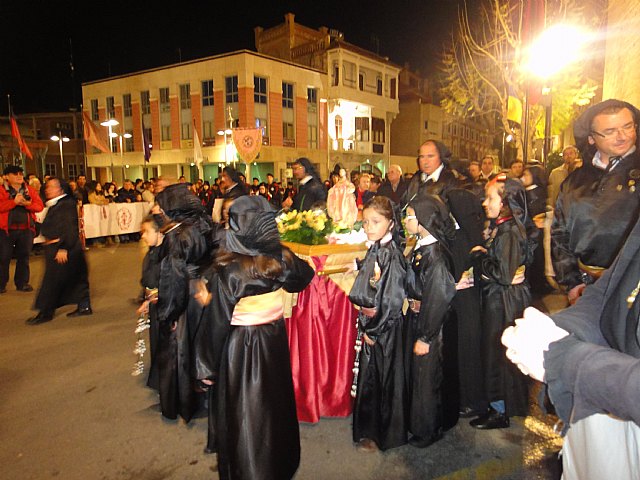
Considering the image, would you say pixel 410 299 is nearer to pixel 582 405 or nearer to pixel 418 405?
pixel 418 405

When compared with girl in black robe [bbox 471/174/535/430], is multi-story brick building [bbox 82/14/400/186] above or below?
above

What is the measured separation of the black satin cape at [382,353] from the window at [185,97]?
106 feet

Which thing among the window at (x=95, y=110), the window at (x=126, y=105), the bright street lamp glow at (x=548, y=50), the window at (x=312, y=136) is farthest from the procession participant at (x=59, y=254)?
the window at (x=95, y=110)

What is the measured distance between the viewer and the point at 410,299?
11.4 feet

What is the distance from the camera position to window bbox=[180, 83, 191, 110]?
3262cm

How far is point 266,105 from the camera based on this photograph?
31234 millimetres

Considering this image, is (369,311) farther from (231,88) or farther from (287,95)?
(287,95)

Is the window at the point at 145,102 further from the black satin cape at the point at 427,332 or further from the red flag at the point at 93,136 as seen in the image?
the black satin cape at the point at 427,332

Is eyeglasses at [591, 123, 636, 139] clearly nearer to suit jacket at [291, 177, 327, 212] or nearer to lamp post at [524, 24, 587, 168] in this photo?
suit jacket at [291, 177, 327, 212]

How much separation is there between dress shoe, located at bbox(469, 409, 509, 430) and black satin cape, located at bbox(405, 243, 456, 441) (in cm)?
48

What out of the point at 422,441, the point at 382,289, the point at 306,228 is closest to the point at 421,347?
the point at 382,289

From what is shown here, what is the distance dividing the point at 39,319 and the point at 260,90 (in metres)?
26.6

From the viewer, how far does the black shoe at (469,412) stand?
3938 mm

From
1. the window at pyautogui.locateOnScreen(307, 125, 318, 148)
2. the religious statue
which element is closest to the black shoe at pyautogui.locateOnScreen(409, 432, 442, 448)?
the religious statue
